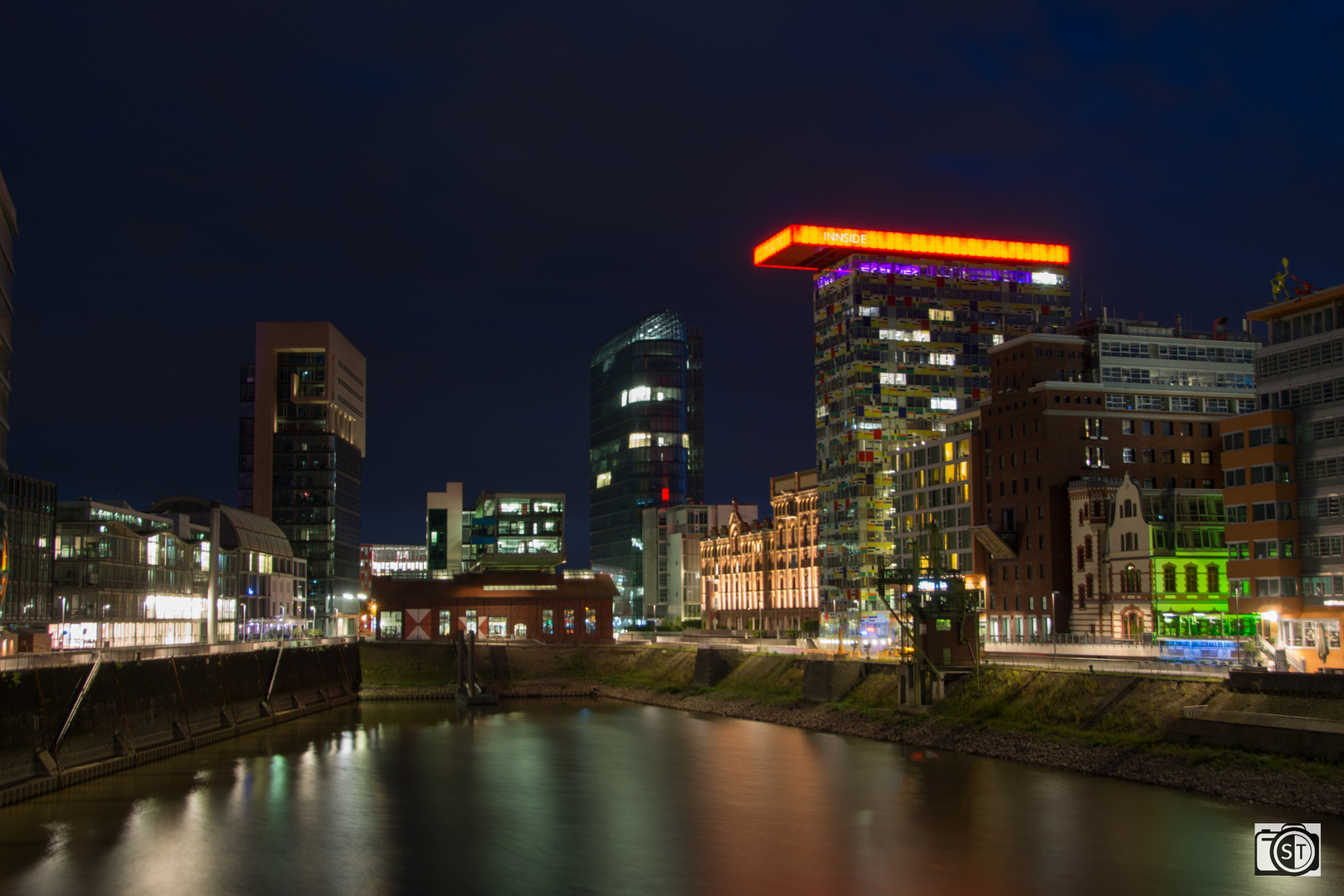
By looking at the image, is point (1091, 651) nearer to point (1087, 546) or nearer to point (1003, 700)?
point (1003, 700)

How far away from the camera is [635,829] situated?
2199 inches

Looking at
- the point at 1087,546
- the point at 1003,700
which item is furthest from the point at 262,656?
the point at 1087,546

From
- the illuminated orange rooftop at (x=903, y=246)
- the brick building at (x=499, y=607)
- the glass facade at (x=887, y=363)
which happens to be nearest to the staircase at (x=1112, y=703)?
the brick building at (x=499, y=607)

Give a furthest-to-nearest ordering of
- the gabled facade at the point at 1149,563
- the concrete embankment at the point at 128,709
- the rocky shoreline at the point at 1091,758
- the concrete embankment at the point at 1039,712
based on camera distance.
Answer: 1. the gabled facade at the point at 1149,563
2. the concrete embankment at the point at 128,709
3. the concrete embankment at the point at 1039,712
4. the rocky shoreline at the point at 1091,758

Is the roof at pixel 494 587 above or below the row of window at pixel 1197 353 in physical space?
below

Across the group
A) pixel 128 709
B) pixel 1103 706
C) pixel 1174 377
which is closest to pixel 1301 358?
pixel 1103 706

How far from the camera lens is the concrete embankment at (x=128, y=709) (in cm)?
5697

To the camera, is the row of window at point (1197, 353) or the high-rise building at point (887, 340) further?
the high-rise building at point (887, 340)

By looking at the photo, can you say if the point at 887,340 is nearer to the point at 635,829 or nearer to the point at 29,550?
the point at 29,550

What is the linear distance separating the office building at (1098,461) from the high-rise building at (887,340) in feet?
149

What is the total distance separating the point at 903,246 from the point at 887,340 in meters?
14.8

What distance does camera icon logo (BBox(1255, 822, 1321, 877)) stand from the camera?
143ft

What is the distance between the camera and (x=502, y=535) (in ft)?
655

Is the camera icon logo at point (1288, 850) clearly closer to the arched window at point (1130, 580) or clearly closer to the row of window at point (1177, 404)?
the arched window at point (1130, 580)
